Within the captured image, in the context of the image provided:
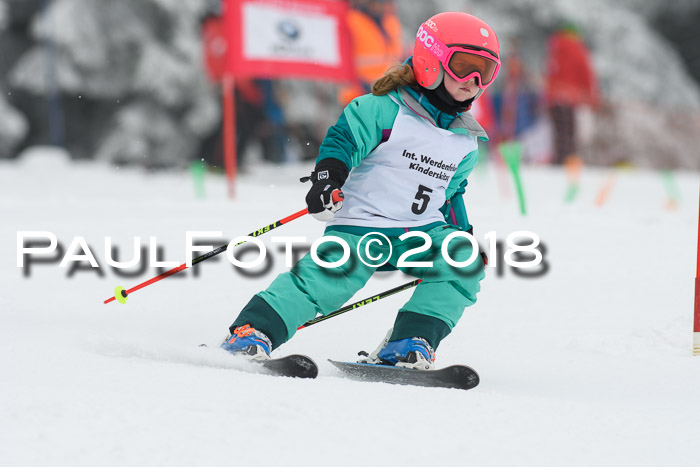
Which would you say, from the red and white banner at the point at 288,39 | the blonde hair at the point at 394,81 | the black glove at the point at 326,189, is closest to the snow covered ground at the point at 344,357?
the black glove at the point at 326,189

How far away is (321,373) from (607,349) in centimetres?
124

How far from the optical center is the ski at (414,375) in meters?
2.51

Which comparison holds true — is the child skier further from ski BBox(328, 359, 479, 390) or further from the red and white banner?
the red and white banner

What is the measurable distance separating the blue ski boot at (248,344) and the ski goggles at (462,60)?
109 cm

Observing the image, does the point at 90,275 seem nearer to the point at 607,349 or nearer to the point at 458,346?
the point at 458,346

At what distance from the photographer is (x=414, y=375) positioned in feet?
8.49

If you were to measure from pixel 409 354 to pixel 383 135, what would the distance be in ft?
2.49

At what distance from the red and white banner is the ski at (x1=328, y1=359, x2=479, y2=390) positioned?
5.91 meters

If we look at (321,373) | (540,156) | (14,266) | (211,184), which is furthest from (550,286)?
(540,156)

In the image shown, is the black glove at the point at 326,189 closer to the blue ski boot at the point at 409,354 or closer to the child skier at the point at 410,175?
the child skier at the point at 410,175

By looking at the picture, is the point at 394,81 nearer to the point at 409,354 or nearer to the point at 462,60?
the point at 462,60

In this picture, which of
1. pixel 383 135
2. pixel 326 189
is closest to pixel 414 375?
pixel 326 189

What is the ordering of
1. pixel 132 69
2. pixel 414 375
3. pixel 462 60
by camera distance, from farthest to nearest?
pixel 132 69 < pixel 462 60 < pixel 414 375

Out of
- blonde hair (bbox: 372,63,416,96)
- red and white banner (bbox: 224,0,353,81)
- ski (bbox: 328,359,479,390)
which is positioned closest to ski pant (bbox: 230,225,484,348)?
ski (bbox: 328,359,479,390)
